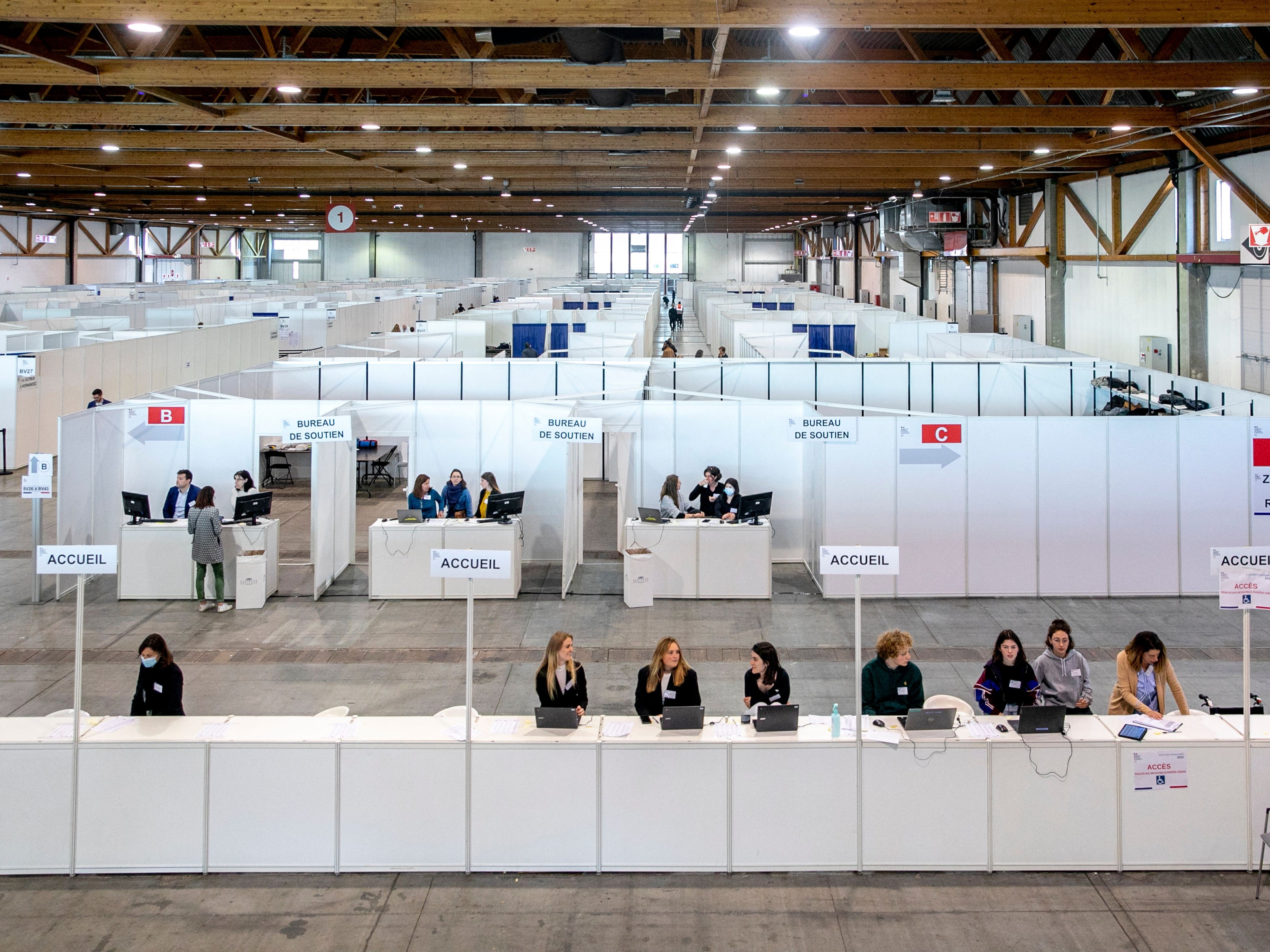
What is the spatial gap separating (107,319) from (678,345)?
15897 millimetres

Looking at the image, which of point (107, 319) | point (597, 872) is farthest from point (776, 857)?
point (107, 319)

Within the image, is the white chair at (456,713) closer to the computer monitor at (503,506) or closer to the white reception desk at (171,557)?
the computer monitor at (503,506)

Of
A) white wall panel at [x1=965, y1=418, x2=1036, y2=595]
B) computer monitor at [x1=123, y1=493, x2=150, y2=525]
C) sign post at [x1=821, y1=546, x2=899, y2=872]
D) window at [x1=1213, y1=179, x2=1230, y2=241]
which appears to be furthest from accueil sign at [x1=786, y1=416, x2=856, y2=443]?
window at [x1=1213, y1=179, x2=1230, y2=241]

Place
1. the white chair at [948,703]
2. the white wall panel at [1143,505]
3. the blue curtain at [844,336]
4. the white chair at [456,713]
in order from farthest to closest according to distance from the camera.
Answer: the blue curtain at [844,336]
the white wall panel at [1143,505]
the white chair at [948,703]
the white chair at [456,713]

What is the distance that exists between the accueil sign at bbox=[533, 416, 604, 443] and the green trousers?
356 centimetres

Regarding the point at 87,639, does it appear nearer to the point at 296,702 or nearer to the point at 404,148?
the point at 296,702

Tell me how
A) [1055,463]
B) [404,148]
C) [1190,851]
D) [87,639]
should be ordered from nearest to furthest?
[1190,851]
[87,639]
[1055,463]
[404,148]

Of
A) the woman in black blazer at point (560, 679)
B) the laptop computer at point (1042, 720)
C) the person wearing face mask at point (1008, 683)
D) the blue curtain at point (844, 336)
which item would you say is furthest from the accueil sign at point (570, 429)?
the blue curtain at point (844, 336)

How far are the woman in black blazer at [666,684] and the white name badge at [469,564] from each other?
47.3 inches

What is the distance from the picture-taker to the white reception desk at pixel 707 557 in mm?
11633

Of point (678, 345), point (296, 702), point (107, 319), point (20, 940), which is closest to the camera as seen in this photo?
point (20, 940)

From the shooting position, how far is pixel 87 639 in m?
10.5

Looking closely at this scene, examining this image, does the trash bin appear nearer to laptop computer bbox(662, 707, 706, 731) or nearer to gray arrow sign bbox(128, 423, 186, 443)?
gray arrow sign bbox(128, 423, 186, 443)

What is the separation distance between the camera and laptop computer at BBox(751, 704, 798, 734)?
612 cm
